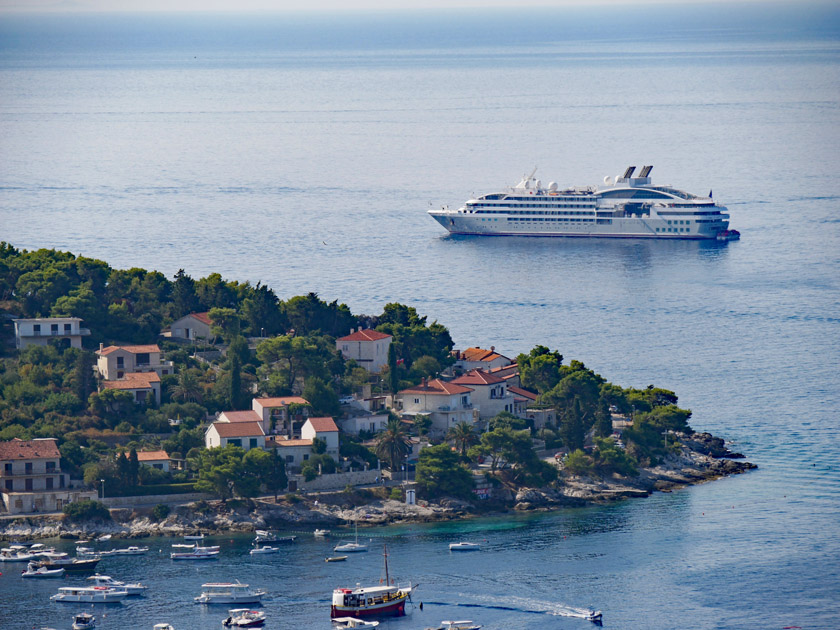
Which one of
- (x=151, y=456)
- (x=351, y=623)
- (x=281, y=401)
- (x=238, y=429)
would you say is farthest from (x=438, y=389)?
(x=351, y=623)

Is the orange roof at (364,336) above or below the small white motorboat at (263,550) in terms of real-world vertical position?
above

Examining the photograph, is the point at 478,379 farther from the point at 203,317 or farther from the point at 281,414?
the point at 203,317

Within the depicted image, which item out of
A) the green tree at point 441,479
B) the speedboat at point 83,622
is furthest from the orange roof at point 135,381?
the speedboat at point 83,622

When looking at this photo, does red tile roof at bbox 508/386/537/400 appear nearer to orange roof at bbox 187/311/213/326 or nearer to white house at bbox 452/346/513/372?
white house at bbox 452/346/513/372

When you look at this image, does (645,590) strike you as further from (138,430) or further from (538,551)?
(138,430)

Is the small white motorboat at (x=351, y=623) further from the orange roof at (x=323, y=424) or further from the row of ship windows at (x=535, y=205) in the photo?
the row of ship windows at (x=535, y=205)

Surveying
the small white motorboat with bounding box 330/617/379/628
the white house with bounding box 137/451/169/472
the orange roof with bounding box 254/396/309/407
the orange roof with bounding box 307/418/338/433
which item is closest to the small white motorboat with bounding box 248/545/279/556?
the white house with bounding box 137/451/169/472
